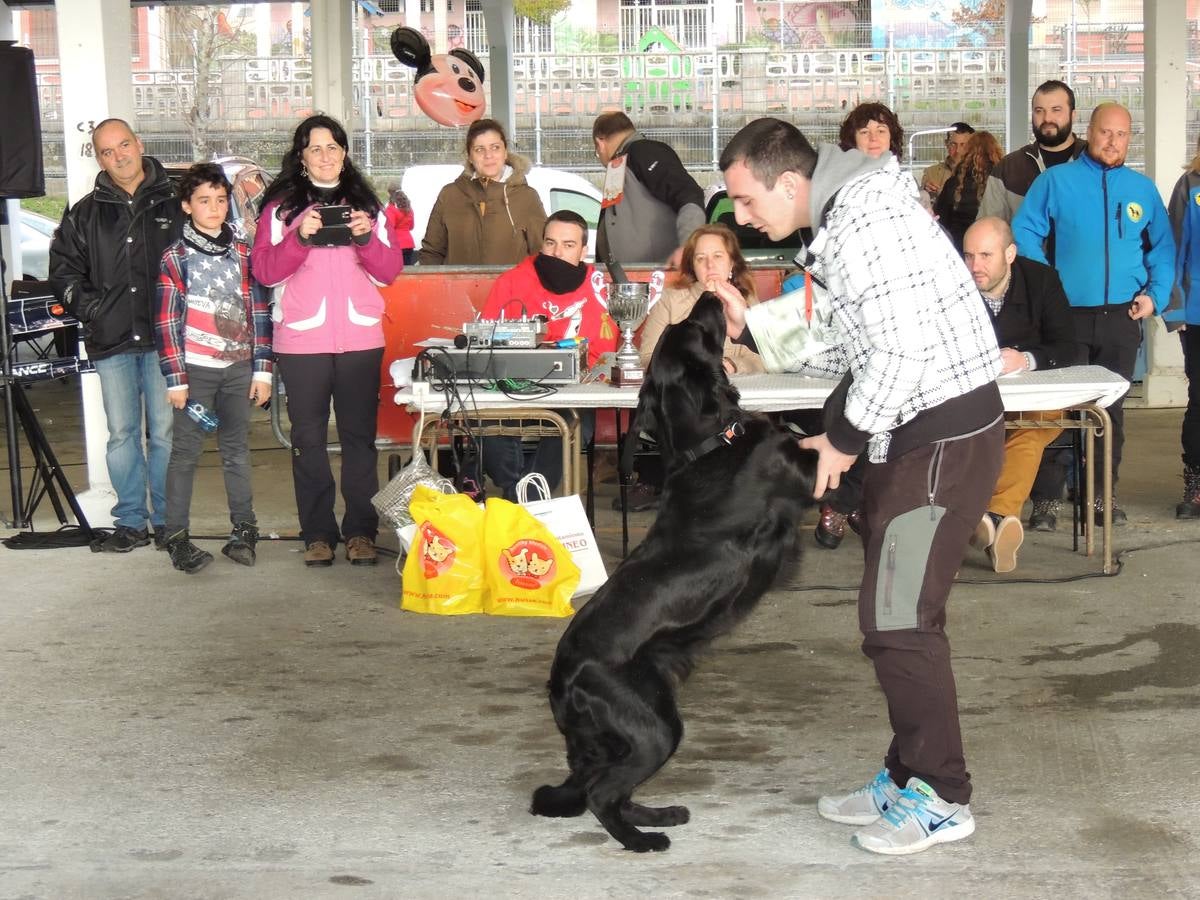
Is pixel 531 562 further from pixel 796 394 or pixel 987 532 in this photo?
pixel 987 532

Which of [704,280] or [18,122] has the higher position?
[18,122]

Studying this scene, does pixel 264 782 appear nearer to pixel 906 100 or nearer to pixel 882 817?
pixel 882 817

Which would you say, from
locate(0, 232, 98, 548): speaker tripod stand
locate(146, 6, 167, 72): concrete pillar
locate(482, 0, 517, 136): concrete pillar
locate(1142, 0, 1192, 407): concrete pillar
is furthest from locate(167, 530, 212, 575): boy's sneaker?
locate(146, 6, 167, 72): concrete pillar

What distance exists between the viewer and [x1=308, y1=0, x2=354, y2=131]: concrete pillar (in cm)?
1069

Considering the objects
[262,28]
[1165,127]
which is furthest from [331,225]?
[262,28]

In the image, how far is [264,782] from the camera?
11.7 ft

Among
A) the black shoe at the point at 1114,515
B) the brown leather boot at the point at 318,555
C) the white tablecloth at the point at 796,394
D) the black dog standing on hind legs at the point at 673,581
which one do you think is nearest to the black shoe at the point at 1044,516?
the black shoe at the point at 1114,515

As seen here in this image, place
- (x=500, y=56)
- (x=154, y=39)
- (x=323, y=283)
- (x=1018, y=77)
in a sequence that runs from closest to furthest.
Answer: (x=323, y=283) < (x=1018, y=77) < (x=500, y=56) < (x=154, y=39)

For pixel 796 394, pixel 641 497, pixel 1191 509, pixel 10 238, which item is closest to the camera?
pixel 796 394

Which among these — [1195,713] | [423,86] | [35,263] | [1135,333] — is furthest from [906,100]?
[1195,713]

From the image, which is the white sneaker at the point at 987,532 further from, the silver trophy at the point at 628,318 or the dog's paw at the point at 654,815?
the dog's paw at the point at 654,815

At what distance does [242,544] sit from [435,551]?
1211 millimetres

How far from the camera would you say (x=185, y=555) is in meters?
5.76

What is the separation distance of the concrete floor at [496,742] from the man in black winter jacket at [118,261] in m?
0.81
